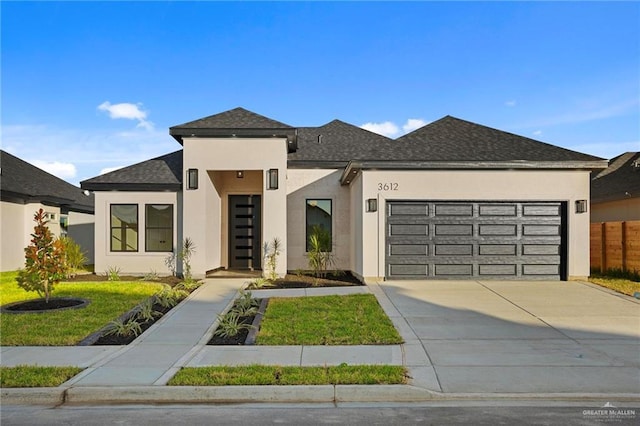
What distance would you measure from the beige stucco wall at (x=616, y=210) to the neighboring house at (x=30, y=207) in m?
22.7

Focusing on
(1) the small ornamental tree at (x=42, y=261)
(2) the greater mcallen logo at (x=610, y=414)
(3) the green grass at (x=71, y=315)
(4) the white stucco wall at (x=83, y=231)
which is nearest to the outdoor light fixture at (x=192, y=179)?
(3) the green grass at (x=71, y=315)

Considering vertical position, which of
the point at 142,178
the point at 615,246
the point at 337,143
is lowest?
the point at 615,246

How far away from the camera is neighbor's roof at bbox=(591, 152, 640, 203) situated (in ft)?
55.6

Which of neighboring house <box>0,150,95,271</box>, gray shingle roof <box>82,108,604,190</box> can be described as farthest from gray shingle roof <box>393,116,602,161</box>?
neighboring house <box>0,150,95,271</box>

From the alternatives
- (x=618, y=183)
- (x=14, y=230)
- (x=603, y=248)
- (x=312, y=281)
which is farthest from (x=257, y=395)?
(x=618, y=183)

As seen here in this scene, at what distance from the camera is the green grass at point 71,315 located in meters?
7.62

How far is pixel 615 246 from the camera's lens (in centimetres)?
1504

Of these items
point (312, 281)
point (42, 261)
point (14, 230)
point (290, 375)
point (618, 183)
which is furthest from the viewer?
point (618, 183)

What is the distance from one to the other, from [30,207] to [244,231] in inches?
352

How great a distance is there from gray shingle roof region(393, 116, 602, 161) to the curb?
9025 millimetres

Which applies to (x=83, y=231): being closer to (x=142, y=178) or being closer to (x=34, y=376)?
(x=142, y=178)

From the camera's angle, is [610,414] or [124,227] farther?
[124,227]

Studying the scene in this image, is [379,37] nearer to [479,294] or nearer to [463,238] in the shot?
[463,238]

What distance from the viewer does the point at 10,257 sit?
1711 cm
